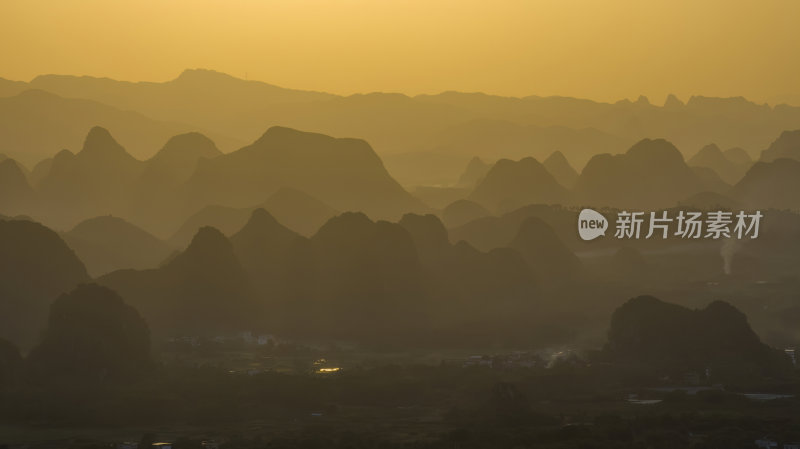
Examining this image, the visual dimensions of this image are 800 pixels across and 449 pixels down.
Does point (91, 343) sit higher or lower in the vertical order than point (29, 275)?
lower

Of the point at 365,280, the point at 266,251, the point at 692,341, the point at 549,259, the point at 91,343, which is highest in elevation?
the point at 266,251

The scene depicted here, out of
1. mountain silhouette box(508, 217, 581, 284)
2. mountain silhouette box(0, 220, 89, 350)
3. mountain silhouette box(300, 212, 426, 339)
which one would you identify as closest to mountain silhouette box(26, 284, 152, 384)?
mountain silhouette box(0, 220, 89, 350)

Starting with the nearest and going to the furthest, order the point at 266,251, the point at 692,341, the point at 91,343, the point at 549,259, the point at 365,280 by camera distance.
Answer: the point at 91,343, the point at 692,341, the point at 365,280, the point at 266,251, the point at 549,259

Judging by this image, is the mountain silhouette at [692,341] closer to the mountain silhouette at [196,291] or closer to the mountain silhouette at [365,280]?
the mountain silhouette at [365,280]

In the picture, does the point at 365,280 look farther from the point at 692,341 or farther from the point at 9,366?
the point at 9,366

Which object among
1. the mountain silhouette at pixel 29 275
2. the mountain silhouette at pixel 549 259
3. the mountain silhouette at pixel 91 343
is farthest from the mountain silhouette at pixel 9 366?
the mountain silhouette at pixel 549 259

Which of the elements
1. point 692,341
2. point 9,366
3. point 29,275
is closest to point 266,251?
point 29,275

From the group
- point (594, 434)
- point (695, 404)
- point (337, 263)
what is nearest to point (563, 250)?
point (337, 263)
